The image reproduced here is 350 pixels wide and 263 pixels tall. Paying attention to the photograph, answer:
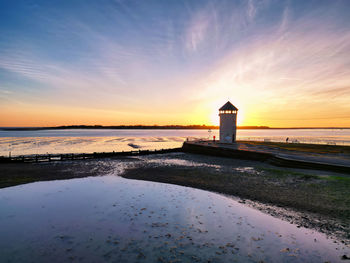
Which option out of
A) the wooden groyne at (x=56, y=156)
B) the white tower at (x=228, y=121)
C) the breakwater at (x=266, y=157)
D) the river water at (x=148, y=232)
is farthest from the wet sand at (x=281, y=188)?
the white tower at (x=228, y=121)

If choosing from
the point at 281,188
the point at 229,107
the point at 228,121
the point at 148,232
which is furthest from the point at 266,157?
the point at 148,232

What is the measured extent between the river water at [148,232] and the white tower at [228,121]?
27.0m

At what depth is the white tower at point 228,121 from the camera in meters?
38.0

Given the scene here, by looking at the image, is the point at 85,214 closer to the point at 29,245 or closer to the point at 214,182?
the point at 29,245

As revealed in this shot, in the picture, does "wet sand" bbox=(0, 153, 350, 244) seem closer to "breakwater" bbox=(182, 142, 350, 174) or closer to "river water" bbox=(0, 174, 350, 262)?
"river water" bbox=(0, 174, 350, 262)

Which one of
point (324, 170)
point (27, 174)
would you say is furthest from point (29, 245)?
point (324, 170)

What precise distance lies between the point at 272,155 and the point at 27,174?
106ft

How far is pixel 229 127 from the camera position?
3866 cm

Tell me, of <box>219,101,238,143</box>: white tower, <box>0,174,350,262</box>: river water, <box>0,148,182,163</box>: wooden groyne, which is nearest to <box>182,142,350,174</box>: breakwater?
<box>219,101,238,143</box>: white tower

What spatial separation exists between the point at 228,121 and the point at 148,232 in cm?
3343

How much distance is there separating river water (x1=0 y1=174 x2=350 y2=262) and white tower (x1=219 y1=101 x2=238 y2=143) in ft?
88.6

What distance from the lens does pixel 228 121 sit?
38.3 metres

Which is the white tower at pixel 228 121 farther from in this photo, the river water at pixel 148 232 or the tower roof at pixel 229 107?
the river water at pixel 148 232

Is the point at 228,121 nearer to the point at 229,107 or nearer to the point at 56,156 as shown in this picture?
the point at 229,107
